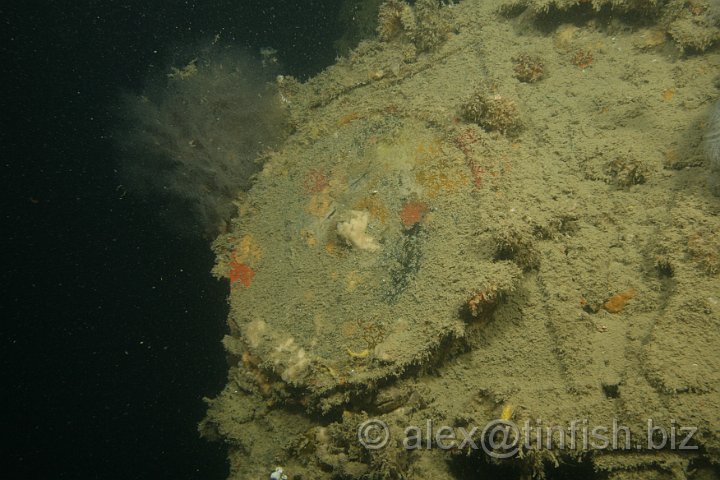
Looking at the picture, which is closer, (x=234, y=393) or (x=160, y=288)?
(x=234, y=393)

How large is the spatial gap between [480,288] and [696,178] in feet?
7.44

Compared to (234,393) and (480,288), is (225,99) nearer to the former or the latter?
(234,393)

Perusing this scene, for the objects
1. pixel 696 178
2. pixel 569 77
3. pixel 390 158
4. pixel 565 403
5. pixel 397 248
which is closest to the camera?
pixel 565 403

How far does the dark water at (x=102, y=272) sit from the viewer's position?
997cm

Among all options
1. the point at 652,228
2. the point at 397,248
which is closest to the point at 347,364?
the point at 397,248

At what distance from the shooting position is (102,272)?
11625 millimetres

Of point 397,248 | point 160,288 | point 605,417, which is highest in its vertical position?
point 160,288

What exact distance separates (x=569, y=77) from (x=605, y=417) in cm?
426

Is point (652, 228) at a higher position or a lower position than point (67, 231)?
lower

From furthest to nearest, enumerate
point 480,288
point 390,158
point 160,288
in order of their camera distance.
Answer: point 160,288 < point 390,158 < point 480,288

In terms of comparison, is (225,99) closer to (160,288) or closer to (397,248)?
(397,248)

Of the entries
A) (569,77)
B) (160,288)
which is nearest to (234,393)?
(569,77)

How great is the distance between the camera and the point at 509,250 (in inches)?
123

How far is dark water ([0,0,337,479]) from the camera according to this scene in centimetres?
997
